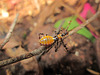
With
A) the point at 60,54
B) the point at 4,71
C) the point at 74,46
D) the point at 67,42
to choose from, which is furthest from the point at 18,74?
the point at 74,46

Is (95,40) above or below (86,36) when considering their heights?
below

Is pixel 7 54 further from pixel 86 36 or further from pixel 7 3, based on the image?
pixel 7 3

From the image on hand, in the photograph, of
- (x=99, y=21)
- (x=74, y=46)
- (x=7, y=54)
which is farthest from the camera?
(x=99, y=21)

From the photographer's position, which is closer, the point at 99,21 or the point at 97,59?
the point at 97,59

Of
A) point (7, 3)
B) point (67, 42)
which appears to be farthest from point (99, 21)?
point (7, 3)

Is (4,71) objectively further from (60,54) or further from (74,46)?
(74,46)

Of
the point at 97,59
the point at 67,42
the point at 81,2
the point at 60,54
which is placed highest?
the point at 81,2

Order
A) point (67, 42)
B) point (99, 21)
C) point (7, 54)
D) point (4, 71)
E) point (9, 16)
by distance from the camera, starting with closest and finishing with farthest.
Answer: point (4, 71)
point (7, 54)
point (67, 42)
point (99, 21)
point (9, 16)
